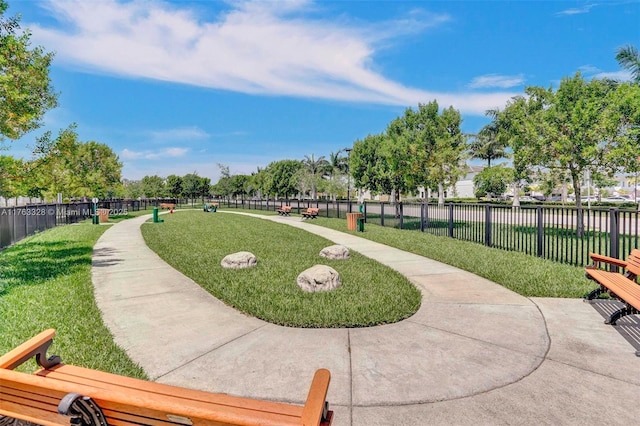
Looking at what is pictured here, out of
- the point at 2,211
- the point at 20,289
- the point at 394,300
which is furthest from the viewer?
the point at 2,211

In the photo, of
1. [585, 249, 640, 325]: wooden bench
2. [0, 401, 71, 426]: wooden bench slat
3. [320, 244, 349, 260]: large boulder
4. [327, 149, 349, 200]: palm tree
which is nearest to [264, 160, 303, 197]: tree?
[327, 149, 349, 200]: palm tree

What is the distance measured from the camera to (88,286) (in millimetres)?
6535

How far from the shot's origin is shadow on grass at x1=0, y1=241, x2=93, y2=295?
7.17 metres

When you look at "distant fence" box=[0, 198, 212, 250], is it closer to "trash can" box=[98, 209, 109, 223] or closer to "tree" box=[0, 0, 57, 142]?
"trash can" box=[98, 209, 109, 223]

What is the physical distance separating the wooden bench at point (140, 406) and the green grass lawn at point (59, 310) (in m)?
1.49

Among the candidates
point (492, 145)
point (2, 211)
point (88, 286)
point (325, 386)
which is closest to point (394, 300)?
point (325, 386)

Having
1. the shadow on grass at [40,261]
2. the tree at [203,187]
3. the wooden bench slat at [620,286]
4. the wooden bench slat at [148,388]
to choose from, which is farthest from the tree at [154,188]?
the wooden bench slat at [620,286]

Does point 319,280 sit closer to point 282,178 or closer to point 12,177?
point 12,177

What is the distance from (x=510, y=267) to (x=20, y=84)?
13353mm

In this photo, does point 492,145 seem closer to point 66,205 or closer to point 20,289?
point 66,205

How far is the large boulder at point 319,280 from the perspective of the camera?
6156 millimetres

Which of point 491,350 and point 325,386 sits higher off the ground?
point 325,386

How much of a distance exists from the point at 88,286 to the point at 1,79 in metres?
4.62

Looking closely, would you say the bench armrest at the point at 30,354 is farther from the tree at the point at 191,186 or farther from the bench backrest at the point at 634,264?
the tree at the point at 191,186
